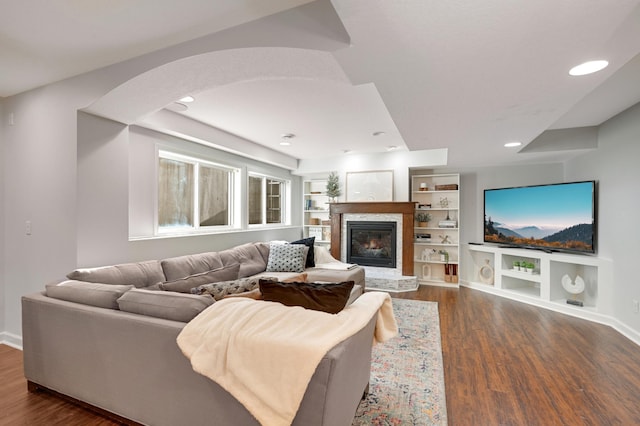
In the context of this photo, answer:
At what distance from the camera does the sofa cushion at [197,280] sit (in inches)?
84.4

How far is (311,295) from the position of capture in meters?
1.70

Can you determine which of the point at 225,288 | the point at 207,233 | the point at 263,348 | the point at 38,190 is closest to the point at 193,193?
the point at 207,233

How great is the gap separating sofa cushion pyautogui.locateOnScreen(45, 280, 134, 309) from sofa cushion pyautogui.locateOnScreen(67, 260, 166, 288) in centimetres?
26

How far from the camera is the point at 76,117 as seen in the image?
8.23 ft

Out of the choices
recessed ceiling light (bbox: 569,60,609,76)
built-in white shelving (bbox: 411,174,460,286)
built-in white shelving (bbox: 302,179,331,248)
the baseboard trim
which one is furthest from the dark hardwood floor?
built-in white shelving (bbox: 302,179,331,248)

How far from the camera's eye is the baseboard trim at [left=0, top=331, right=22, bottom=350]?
2820mm

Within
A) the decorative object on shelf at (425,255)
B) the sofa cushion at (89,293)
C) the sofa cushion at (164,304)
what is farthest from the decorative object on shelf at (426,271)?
the sofa cushion at (89,293)

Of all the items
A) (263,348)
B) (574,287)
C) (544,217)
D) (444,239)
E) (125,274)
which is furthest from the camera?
(444,239)

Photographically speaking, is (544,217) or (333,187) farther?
(333,187)

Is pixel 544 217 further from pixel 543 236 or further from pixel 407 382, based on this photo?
pixel 407 382

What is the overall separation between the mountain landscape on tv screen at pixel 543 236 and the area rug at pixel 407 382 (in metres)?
2.26

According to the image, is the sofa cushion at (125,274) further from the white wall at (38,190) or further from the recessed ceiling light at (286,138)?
the recessed ceiling light at (286,138)

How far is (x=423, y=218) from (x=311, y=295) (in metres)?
4.49

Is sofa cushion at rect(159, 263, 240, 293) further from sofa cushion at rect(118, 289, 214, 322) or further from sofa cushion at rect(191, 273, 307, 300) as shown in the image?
sofa cushion at rect(118, 289, 214, 322)
